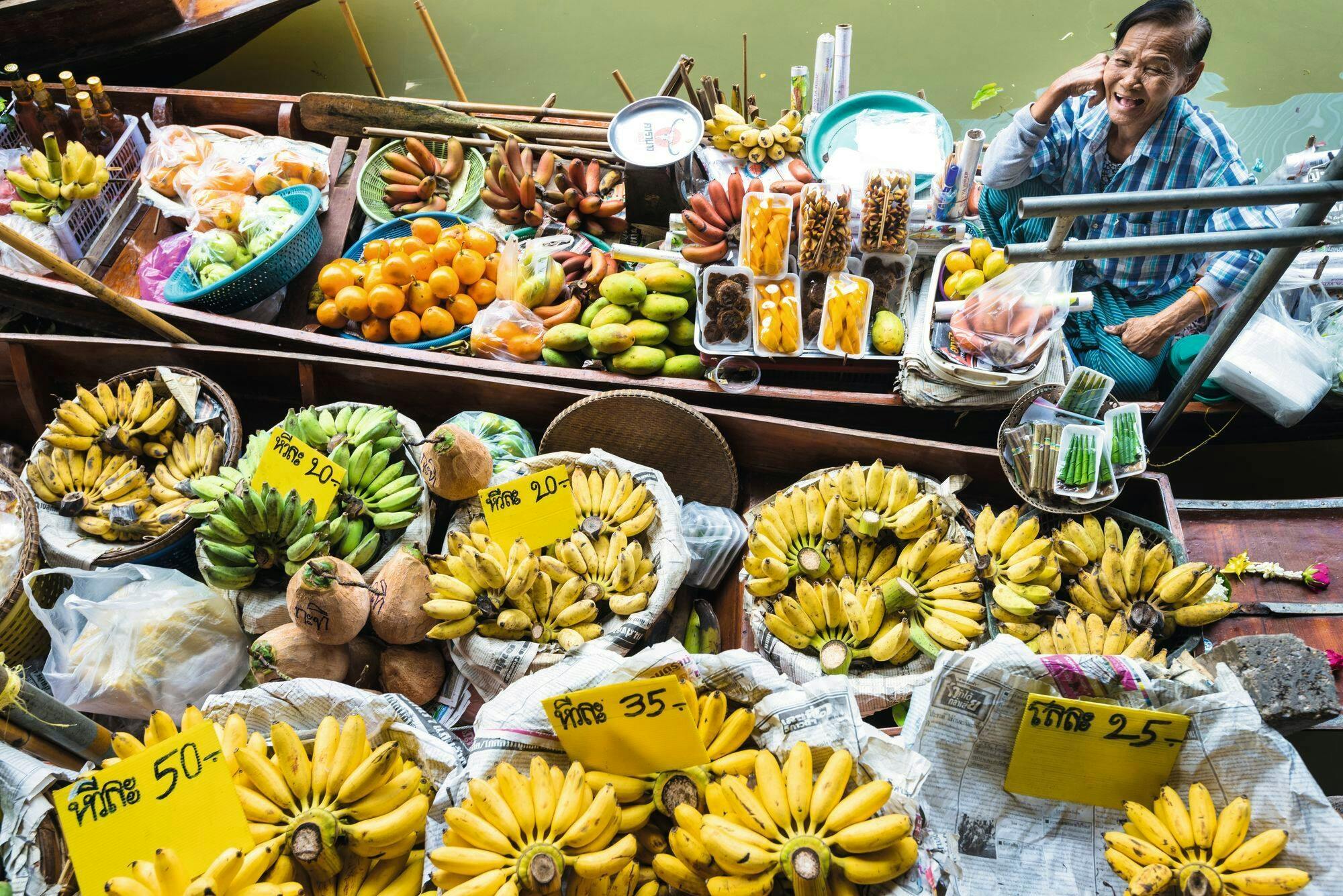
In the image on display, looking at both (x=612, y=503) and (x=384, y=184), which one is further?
(x=384, y=184)

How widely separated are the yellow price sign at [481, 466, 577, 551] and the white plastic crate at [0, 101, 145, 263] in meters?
2.79

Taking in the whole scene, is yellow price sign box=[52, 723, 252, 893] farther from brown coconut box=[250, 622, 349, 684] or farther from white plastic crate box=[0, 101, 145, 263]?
white plastic crate box=[0, 101, 145, 263]

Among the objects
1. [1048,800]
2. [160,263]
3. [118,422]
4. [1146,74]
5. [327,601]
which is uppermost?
[1146,74]

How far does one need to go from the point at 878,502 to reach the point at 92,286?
Result: 2.59 metres

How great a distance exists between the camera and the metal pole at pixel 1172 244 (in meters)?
1.67

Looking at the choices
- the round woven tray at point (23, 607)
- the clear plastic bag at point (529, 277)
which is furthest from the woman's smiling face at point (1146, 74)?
the round woven tray at point (23, 607)

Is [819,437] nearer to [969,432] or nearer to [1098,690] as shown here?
[969,432]

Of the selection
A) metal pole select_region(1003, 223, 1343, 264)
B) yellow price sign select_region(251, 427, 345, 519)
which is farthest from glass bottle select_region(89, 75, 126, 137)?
metal pole select_region(1003, 223, 1343, 264)

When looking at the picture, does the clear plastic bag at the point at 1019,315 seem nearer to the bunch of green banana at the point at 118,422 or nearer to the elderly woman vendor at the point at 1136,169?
the elderly woman vendor at the point at 1136,169

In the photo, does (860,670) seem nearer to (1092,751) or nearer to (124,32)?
(1092,751)

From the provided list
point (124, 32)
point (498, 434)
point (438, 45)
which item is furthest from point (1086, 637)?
point (124, 32)

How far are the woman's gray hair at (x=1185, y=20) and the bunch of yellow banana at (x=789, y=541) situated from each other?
190cm

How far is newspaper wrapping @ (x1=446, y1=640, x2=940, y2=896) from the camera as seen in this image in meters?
1.64

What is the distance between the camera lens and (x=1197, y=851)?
5.30ft
